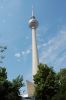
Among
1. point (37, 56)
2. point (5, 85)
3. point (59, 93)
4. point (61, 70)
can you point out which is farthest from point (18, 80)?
point (37, 56)

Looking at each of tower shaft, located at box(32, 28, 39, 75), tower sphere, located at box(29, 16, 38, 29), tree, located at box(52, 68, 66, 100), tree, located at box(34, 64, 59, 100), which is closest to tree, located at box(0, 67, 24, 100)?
tree, located at box(34, 64, 59, 100)

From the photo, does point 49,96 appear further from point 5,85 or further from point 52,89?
point 5,85

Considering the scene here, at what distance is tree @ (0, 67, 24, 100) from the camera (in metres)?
49.8

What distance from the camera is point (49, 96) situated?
56.9 meters

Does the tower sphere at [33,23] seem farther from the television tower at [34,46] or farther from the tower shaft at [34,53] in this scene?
the tower shaft at [34,53]

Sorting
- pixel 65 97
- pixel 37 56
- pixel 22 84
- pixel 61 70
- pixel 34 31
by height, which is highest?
pixel 34 31

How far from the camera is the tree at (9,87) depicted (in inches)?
1961

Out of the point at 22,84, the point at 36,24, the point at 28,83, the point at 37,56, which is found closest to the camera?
the point at 22,84

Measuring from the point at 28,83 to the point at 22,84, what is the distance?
17976 millimetres

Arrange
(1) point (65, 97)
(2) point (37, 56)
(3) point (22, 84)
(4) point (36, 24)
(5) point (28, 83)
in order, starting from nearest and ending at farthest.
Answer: (1) point (65, 97) → (3) point (22, 84) → (5) point (28, 83) → (2) point (37, 56) → (4) point (36, 24)

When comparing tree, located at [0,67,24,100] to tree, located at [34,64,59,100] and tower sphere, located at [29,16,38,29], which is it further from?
tower sphere, located at [29,16,38,29]

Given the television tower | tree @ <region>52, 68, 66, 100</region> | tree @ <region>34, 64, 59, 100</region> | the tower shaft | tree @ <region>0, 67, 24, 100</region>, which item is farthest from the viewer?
the tower shaft

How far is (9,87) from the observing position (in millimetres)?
53469

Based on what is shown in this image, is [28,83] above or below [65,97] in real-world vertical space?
above
